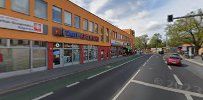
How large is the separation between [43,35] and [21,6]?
3808mm

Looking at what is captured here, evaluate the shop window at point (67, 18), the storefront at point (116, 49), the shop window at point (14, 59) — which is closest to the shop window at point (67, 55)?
the shop window at point (67, 18)

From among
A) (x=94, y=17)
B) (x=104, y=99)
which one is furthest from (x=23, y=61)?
(x=94, y=17)

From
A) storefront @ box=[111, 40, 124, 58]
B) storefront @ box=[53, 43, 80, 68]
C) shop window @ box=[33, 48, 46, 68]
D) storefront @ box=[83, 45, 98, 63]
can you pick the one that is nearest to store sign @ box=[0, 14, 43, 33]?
shop window @ box=[33, 48, 46, 68]

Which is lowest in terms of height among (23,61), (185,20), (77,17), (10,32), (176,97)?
(176,97)

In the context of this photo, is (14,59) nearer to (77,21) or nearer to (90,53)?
(77,21)

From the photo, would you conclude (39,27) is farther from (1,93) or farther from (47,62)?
(1,93)

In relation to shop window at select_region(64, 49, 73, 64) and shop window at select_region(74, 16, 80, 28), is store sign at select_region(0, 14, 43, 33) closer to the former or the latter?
shop window at select_region(64, 49, 73, 64)

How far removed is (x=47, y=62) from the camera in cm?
2123

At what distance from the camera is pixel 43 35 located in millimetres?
20453

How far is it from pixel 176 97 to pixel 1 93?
26.7ft

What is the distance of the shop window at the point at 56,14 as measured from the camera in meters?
22.9

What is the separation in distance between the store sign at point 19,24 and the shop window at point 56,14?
3.26 m

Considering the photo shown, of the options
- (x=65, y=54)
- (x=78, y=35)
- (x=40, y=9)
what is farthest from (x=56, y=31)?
(x=78, y=35)

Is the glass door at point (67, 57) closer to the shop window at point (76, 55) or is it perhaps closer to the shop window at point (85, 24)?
the shop window at point (76, 55)
